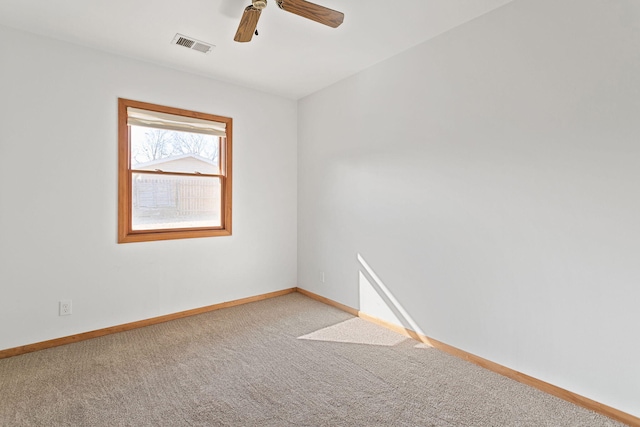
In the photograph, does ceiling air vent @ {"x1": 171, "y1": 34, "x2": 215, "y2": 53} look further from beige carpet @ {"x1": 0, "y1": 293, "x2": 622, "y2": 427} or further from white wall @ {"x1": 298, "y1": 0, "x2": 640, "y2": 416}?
beige carpet @ {"x1": 0, "y1": 293, "x2": 622, "y2": 427}

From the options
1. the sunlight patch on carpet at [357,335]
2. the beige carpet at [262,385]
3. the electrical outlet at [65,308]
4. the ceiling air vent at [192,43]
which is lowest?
the beige carpet at [262,385]

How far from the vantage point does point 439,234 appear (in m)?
2.81

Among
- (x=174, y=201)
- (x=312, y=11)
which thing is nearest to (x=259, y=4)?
(x=312, y=11)

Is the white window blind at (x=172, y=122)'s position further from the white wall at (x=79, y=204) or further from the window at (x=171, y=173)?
the white wall at (x=79, y=204)

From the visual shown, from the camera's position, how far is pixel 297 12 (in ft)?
6.99

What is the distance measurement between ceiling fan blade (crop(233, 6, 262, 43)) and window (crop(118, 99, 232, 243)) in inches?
58.7

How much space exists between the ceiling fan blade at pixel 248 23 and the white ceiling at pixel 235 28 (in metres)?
0.22

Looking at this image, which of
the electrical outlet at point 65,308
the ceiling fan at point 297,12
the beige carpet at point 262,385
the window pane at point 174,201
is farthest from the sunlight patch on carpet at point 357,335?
the ceiling fan at point 297,12

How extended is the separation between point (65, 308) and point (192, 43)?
2629 mm

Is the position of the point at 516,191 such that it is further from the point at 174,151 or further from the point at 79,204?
the point at 79,204

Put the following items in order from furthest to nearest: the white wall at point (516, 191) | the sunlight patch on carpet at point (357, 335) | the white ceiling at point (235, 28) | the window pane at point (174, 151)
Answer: the window pane at point (174, 151) < the sunlight patch on carpet at point (357, 335) < the white ceiling at point (235, 28) < the white wall at point (516, 191)

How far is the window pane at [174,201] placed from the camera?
133 inches

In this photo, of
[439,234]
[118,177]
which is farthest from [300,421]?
[118,177]

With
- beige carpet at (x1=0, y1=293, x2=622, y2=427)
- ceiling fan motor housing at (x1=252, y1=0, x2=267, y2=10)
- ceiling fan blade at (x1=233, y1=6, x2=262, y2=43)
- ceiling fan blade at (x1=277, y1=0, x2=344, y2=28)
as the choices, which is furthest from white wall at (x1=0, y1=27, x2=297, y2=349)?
ceiling fan blade at (x1=277, y1=0, x2=344, y2=28)
